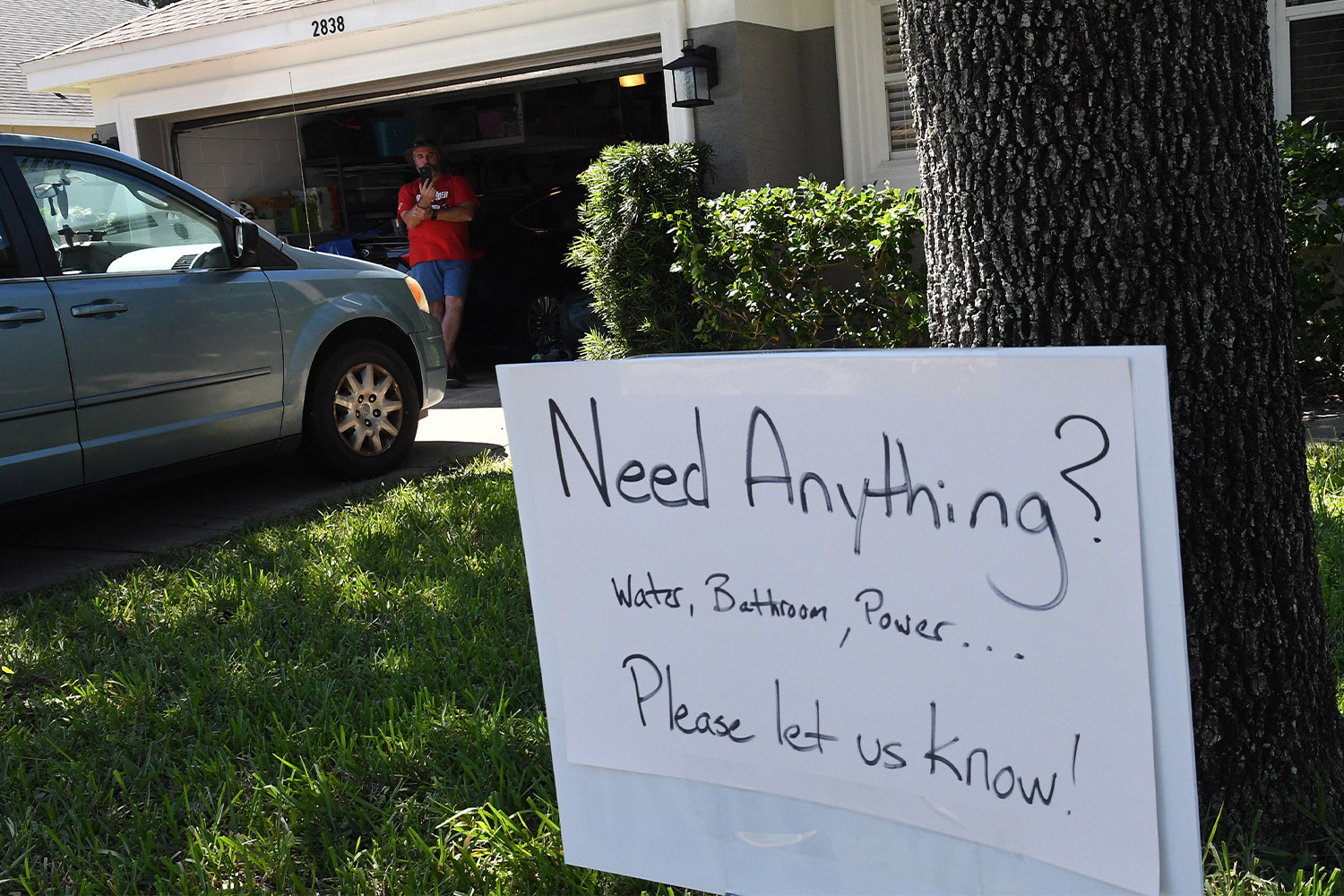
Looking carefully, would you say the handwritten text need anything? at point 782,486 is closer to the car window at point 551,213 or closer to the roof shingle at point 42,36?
the car window at point 551,213

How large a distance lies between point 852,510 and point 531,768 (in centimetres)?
140

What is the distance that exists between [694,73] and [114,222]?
12.8 feet

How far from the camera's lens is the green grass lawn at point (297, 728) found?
244cm

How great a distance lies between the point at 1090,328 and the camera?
6.93ft

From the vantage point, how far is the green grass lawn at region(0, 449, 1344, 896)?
2.44 meters

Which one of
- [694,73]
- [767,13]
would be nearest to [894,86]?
[767,13]

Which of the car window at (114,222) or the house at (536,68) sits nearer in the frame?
the car window at (114,222)

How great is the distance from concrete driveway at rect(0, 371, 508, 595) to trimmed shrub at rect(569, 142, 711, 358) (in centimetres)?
114

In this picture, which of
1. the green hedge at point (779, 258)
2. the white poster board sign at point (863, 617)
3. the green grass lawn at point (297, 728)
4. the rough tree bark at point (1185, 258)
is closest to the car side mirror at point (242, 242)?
the green grass lawn at point (297, 728)

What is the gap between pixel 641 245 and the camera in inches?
302

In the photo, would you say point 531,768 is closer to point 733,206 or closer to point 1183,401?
point 1183,401

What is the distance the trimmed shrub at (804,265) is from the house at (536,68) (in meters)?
0.95

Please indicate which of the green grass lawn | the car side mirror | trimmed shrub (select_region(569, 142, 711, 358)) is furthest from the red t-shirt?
the green grass lawn

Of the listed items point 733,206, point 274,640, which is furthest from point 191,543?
point 733,206
